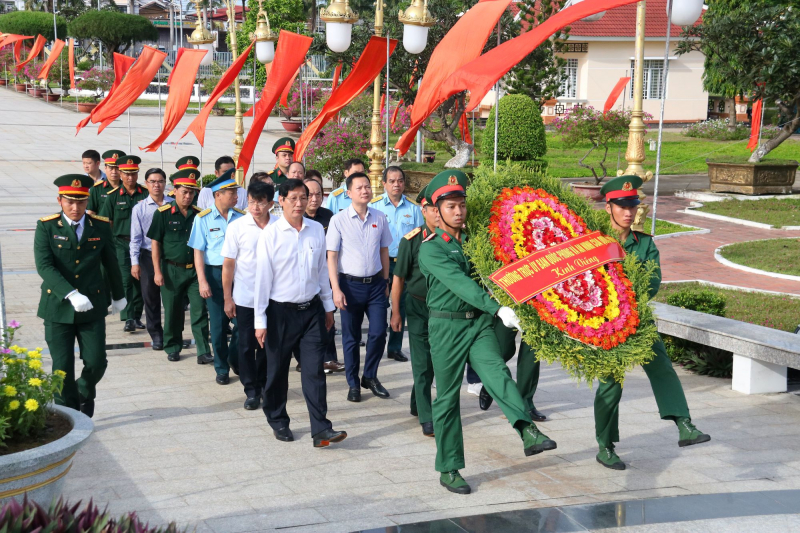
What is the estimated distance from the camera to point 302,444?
6.24m

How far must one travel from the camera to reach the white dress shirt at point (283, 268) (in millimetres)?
6164

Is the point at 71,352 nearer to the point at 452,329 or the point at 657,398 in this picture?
the point at 452,329

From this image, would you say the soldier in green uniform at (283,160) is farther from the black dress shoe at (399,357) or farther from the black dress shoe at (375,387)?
the black dress shoe at (375,387)

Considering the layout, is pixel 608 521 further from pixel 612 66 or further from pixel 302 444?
pixel 612 66

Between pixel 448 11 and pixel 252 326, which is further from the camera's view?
pixel 448 11

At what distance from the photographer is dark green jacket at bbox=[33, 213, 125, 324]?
6203 millimetres

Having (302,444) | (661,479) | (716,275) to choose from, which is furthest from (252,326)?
(716,275)

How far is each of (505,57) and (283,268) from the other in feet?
11.0

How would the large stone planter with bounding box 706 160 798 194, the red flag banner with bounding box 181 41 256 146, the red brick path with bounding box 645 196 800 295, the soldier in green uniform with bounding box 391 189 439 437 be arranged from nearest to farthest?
1. the soldier in green uniform with bounding box 391 189 439 437
2. the red flag banner with bounding box 181 41 256 146
3. the red brick path with bounding box 645 196 800 295
4. the large stone planter with bounding box 706 160 798 194

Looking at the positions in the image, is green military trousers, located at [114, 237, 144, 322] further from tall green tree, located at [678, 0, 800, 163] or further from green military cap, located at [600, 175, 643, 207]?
tall green tree, located at [678, 0, 800, 163]

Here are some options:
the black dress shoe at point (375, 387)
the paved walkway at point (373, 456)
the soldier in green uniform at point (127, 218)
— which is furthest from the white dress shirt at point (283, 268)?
the soldier in green uniform at point (127, 218)

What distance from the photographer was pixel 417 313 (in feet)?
21.7

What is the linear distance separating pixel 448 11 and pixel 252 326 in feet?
55.9

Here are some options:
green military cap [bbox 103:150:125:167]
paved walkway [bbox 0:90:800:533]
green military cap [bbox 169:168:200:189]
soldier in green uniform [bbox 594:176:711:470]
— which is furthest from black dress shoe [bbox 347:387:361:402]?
green military cap [bbox 103:150:125:167]
